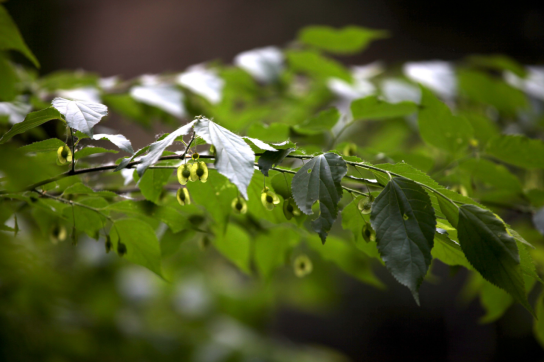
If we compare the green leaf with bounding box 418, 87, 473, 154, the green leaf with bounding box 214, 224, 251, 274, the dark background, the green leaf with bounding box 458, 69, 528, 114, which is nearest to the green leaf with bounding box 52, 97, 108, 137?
the green leaf with bounding box 214, 224, 251, 274

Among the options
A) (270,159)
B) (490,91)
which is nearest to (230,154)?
(270,159)

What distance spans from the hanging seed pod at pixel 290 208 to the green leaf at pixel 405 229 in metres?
0.10

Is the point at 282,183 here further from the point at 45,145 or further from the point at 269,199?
the point at 45,145

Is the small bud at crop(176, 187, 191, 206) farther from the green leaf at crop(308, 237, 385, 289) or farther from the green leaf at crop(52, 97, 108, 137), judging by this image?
the green leaf at crop(308, 237, 385, 289)

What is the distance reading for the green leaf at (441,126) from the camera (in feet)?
1.99

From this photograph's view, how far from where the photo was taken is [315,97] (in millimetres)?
1039

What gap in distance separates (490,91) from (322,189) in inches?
34.6

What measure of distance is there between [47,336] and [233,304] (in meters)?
0.96

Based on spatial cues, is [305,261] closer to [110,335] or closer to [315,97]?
[315,97]

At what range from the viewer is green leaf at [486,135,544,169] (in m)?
0.58

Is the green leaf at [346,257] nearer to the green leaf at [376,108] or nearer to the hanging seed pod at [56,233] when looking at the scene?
the green leaf at [376,108]

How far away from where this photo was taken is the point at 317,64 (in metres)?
0.94

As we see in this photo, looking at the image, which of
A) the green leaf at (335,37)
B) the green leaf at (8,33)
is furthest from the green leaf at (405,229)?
the green leaf at (335,37)

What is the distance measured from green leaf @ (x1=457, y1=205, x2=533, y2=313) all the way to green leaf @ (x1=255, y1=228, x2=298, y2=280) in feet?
1.10
